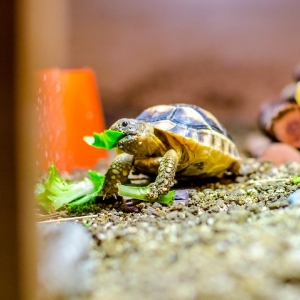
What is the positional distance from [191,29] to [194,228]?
4.57 m

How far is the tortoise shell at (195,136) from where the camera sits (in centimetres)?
267

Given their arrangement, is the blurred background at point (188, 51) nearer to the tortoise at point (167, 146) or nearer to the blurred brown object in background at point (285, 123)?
the blurred brown object in background at point (285, 123)

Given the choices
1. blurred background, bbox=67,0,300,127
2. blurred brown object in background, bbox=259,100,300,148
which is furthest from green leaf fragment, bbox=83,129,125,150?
blurred background, bbox=67,0,300,127

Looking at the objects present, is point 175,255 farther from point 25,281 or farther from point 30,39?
point 30,39

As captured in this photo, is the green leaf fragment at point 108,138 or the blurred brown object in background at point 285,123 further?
the blurred brown object in background at point 285,123

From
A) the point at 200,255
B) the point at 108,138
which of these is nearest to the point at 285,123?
the point at 108,138

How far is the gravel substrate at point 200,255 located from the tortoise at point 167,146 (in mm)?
529

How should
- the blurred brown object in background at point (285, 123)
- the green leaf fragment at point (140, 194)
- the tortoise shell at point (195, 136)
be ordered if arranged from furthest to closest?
the blurred brown object in background at point (285, 123) < the tortoise shell at point (195, 136) < the green leaf fragment at point (140, 194)

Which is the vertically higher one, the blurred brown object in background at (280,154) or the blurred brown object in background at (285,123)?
the blurred brown object in background at (285,123)

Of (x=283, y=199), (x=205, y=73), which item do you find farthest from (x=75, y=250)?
(x=205, y=73)

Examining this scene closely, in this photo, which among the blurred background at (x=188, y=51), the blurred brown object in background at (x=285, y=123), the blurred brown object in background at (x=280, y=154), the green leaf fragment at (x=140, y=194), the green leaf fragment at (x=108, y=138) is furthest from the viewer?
the blurred background at (x=188, y=51)

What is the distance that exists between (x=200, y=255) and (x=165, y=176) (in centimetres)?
111

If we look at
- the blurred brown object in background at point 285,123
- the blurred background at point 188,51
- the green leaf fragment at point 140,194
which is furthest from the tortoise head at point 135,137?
the blurred background at point 188,51

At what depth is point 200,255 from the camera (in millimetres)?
1365
